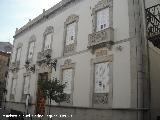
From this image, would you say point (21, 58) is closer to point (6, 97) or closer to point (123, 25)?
point (6, 97)

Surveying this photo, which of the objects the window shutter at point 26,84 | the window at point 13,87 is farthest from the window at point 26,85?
the window at point 13,87

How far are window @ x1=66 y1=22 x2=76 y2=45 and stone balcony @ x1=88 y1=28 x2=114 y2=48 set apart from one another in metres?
2.24

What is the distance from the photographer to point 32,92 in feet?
63.8

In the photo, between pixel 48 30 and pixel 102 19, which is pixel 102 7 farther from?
pixel 48 30

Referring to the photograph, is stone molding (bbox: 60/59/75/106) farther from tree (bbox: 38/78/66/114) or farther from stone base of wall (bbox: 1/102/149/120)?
tree (bbox: 38/78/66/114)

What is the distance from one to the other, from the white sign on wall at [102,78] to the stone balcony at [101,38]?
115 centimetres

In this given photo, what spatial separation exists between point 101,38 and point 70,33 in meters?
3.77

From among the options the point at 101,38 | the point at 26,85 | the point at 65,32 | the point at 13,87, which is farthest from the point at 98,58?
the point at 13,87

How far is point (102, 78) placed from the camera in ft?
43.1

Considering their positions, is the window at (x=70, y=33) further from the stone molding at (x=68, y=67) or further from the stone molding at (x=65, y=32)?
the stone molding at (x=68, y=67)

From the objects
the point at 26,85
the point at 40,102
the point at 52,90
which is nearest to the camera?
the point at 52,90

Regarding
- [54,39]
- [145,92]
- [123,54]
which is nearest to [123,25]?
[123,54]

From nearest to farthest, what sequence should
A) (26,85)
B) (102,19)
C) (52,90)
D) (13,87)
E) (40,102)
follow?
(52,90)
(102,19)
(40,102)
(26,85)
(13,87)

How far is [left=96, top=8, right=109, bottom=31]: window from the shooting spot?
45.6ft
